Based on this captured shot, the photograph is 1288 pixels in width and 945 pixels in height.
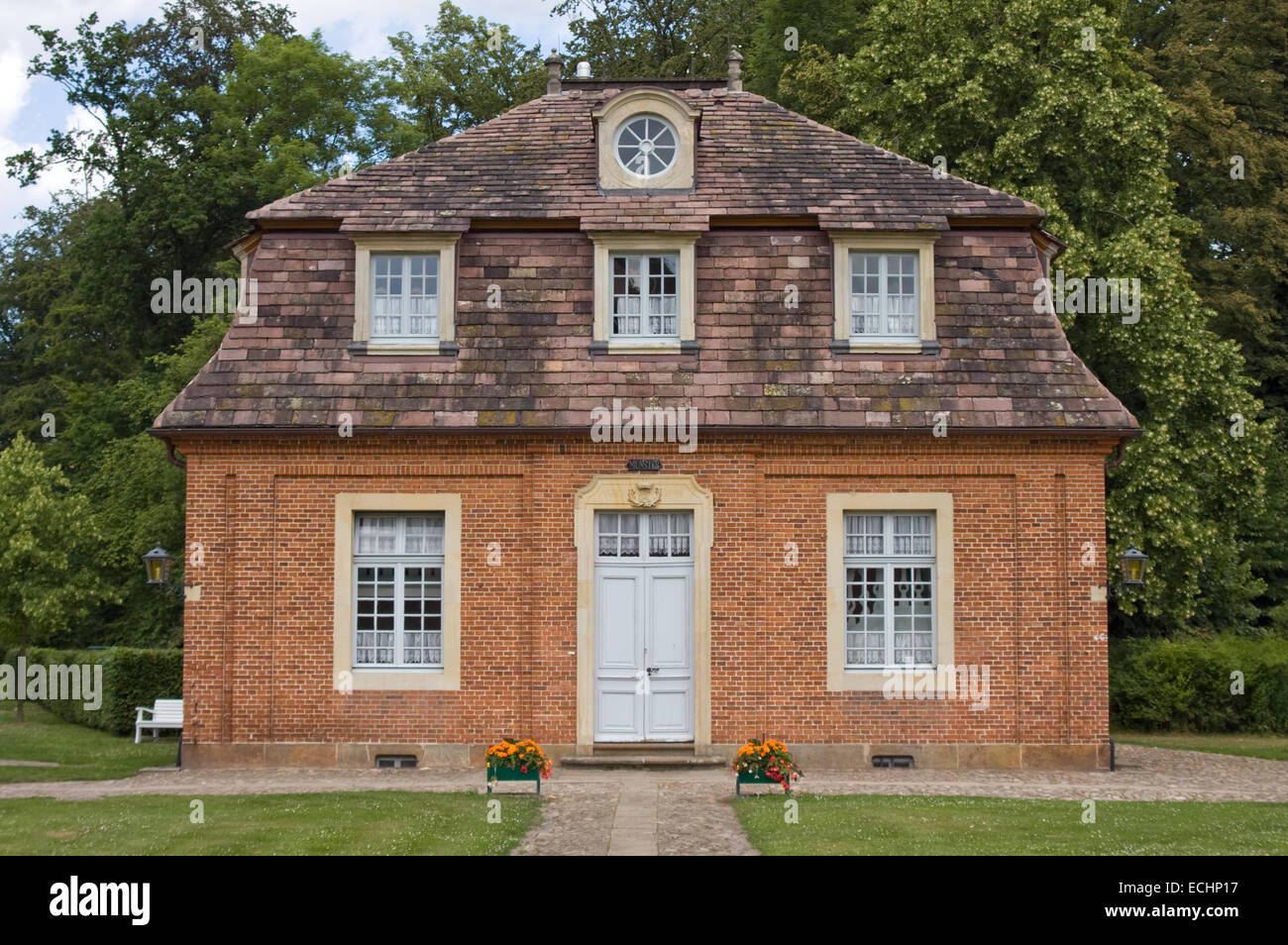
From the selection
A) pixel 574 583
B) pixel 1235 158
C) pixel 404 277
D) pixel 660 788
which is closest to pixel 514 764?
pixel 660 788

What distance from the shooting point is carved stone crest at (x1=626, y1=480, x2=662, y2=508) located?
17.5 m

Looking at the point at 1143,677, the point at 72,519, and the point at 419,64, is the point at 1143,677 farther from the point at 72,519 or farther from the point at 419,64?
the point at 419,64

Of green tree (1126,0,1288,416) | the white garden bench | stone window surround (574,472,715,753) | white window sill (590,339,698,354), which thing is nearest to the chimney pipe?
white window sill (590,339,698,354)

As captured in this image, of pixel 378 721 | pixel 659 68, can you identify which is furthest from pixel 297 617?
pixel 659 68

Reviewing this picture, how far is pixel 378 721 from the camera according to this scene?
17.4 metres

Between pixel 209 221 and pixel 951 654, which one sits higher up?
pixel 209 221

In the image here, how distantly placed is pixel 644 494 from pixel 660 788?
153 inches

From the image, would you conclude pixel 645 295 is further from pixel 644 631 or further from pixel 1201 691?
pixel 1201 691

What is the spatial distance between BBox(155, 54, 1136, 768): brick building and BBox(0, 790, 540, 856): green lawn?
307 centimetres

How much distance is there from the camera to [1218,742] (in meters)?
22.3

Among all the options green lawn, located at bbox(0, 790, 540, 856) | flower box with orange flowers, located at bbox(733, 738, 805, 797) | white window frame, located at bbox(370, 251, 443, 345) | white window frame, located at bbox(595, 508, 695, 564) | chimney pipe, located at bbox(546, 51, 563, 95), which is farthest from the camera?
chimney pipe, located at bbox(546, 51, 563, 95)

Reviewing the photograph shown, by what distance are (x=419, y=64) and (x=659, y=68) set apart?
8.62 metres

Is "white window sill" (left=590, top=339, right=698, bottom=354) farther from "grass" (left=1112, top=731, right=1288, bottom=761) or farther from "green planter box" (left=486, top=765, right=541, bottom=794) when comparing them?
"grass" (left=1112, top=731, right=1288, bottom=761)

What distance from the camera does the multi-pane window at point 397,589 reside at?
17.6m
